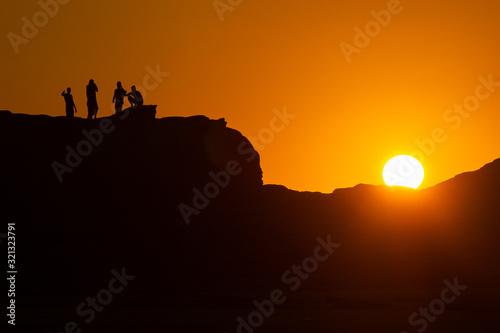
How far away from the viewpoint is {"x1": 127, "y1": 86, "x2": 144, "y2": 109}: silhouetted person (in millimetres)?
42875

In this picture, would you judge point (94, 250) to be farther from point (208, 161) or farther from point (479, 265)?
point (479, 265)

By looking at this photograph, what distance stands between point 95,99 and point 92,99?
30 cm

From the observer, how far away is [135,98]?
142 feet

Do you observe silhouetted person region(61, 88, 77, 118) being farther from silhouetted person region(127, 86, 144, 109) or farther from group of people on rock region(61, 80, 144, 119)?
silhouetted person region(127, 86, 144, 109)

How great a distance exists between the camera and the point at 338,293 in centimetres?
3319

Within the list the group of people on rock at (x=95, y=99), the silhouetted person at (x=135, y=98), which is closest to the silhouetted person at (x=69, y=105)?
the group of people on rock at (x=95, y=99)

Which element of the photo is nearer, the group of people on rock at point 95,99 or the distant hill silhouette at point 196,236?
the distant hill silhouette at point 196,236

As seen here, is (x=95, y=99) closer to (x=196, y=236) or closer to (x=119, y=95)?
(x=119, y=95)

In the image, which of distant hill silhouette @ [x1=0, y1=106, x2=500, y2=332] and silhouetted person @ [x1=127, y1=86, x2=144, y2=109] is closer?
distant hill silhouette @ [x1=0, y1=106, x2=500, y2=332]

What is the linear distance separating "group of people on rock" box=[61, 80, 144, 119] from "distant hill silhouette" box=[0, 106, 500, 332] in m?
0.71

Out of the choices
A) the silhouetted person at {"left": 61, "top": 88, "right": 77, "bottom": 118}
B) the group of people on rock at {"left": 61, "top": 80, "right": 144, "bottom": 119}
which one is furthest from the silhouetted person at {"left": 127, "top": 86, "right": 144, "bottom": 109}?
the silhouetted person at {"left": 61, "top": 88, "right": 77, "bottom": 118}

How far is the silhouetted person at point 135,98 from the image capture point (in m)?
42.9

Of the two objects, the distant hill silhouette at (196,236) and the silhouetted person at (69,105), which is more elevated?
the silhouetted person at (69,105)

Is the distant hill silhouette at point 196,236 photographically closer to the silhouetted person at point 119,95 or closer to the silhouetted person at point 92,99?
the silhouetted person at point 92,99
